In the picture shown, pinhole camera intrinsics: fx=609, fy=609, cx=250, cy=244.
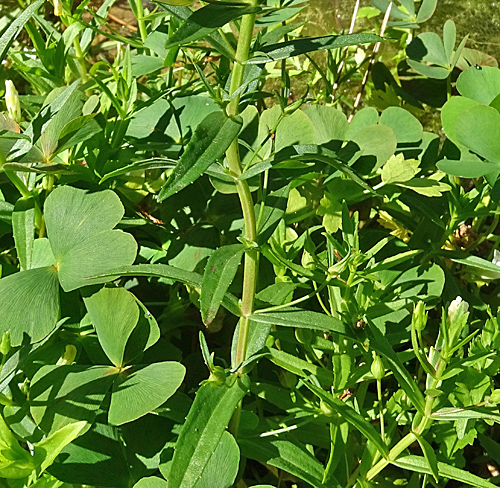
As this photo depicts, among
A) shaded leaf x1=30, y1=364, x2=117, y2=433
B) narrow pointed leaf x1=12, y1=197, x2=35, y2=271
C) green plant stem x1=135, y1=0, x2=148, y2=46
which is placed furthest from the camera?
green plant stem x1=135, y1=0, x2=148, y2=46

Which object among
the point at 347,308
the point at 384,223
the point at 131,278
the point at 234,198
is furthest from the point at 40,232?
the point at 384,223

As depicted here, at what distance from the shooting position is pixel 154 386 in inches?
25.2

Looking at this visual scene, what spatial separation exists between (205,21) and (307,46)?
12 cm

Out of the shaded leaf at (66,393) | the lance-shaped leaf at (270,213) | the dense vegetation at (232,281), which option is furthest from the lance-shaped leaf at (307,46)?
the shaded leaf at (66,393)

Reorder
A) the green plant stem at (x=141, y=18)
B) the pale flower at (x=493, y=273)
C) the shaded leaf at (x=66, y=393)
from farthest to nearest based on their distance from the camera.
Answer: the green plant stem at (x=141, y=18) < the pale flower at (x=493, y=273) < the shaded leaf at (x=66, y=393)

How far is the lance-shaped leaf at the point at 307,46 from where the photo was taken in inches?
20.0

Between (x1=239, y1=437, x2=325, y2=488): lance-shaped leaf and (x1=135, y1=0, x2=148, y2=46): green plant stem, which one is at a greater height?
(x1=135, y1=0, x2=148, y2=46): green plant stem

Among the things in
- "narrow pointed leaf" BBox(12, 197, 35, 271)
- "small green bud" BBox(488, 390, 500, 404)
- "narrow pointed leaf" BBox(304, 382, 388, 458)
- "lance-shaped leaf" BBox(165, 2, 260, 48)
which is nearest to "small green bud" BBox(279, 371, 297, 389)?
"narrow pointed leaf" BBox(304, 382, 388, 458)

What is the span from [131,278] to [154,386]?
1.12 ft

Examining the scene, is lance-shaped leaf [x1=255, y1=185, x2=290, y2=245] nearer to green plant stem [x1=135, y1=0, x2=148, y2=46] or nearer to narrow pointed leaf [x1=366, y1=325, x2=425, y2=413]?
narrow pointed leaf [x1=366, y1=325, x2=425, y2=413]

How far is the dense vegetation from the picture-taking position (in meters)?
0.58

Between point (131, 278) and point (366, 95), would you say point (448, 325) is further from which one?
point (366, 95)

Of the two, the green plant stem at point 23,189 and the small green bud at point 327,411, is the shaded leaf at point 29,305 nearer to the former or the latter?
the green plant stem at point 23,189

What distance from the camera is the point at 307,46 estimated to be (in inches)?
20.6
